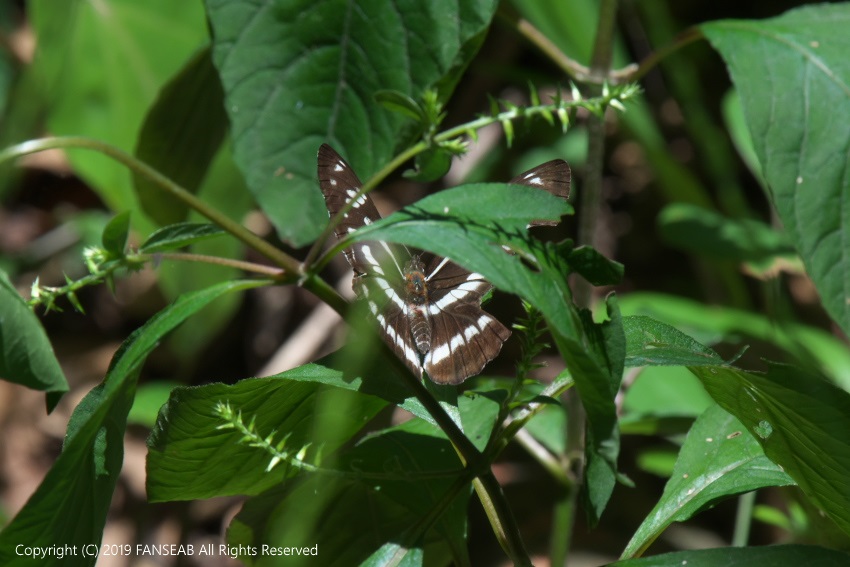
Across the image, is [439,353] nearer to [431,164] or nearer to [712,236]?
[431,164]

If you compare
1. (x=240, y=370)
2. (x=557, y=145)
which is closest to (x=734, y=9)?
(x=557, y=145)

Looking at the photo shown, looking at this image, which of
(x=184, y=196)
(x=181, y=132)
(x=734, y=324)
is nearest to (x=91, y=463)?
(x=184, y=196)

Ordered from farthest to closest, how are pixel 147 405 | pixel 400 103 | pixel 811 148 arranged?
pixel 147 405
pixel 811 148
pixel 400 103

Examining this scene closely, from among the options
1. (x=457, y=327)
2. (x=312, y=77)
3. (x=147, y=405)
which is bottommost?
(x=147, y=405)

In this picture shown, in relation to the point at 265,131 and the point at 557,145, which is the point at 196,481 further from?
the point at 557,145

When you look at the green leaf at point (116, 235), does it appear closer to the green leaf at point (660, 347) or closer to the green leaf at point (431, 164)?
the green leaf at point (431, 164)

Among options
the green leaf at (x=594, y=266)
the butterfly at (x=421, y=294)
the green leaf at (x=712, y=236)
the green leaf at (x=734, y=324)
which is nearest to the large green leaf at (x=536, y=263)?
the green leaf at (x=594, y=266)

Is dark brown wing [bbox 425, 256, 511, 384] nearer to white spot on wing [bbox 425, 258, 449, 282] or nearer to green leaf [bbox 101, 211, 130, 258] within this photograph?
white spot on wing [bbox 425, 258, 449, 282]
